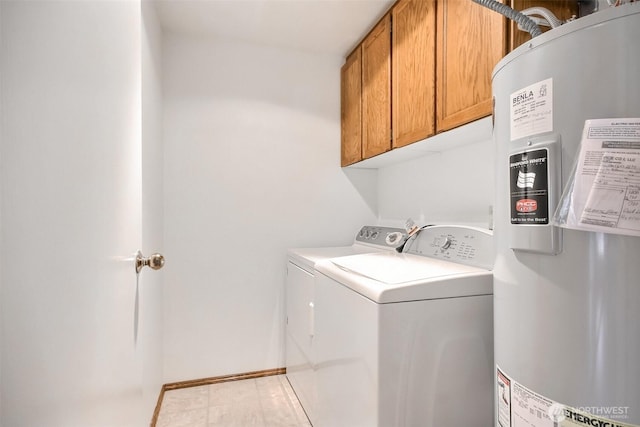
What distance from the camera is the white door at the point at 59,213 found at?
0.38m

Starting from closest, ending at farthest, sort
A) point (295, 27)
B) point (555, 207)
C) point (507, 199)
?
point (555, 207)
point (507, 199)
point (295, 27)

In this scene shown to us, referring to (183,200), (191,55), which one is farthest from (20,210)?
(191,55)

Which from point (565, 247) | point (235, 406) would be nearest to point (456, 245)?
point (565, 247)

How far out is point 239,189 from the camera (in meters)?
2.36

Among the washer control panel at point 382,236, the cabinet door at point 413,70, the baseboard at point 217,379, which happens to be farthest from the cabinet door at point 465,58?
the baseboard at point 217,379

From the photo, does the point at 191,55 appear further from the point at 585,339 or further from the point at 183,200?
the point at 585,339

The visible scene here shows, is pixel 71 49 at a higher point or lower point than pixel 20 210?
higher

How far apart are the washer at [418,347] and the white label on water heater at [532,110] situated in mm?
554

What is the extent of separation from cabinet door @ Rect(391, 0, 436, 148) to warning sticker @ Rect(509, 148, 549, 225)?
83 cm

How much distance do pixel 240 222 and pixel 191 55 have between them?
1.23 meters

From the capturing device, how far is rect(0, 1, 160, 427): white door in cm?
38

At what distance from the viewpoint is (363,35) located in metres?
2.23

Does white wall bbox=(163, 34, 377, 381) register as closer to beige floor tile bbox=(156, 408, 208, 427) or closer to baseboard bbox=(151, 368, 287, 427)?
baseboard bbox=(151, 368, 287, 427)

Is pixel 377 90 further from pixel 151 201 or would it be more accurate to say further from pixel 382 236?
pixel 151 201
